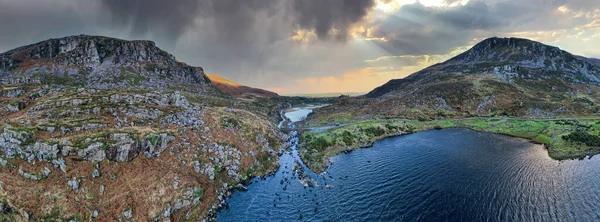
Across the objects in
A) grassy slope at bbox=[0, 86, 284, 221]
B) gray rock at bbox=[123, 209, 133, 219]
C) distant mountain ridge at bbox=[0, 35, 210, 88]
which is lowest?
gray rock at bbox=[123, 209, 133, 219]

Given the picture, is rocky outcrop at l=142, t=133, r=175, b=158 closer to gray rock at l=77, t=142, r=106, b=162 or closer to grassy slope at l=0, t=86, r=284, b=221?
grassy slope at l=0, t=86, r=284, b=221

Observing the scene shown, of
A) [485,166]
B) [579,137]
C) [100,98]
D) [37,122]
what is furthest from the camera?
[579,137]

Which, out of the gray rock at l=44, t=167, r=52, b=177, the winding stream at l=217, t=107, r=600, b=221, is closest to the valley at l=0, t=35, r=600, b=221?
the gray rock at l=44, t=167, r=52, b=177

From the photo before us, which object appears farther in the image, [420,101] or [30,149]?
[420,101]

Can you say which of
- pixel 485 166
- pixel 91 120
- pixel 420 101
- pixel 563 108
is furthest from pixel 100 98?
pixel 563 108

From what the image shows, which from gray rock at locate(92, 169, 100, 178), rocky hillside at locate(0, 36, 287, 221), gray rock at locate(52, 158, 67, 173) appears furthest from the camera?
gray rock at locate(92, 169, 100, 178)

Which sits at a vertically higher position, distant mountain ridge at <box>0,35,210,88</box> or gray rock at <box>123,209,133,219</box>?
distant mountain ridge at <box>0,35,210,88</box>

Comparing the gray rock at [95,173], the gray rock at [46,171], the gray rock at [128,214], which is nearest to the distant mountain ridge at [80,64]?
the gray rock at [46,171]

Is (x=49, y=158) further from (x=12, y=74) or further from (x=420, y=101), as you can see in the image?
(x=420, y=101)
